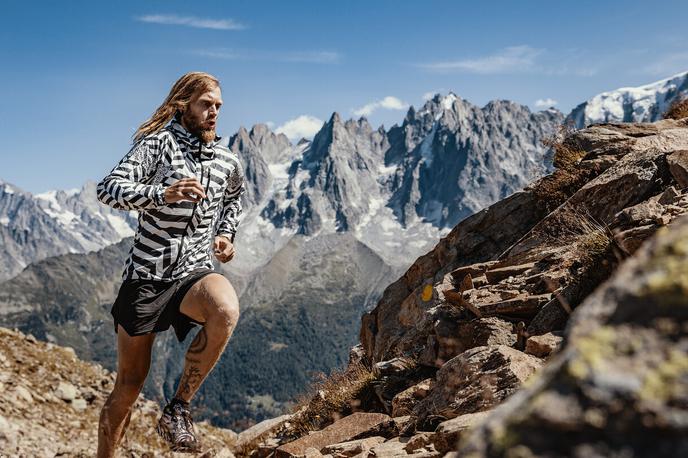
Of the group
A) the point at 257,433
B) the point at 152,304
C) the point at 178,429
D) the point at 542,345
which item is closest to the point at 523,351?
the point at 542,345

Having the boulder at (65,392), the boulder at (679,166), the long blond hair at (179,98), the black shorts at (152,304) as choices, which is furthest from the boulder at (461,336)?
the boulder at (65,392)

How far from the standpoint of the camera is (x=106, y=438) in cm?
629

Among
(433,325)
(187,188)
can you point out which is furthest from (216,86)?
(433,325)

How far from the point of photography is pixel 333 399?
32.4 ft

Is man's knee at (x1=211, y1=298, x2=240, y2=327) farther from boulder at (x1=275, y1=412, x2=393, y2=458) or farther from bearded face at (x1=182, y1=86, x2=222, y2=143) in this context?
boulder at (x1=275, y1=412, x2=393, y2=458)

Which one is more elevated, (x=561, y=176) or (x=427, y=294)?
(x=561, y=176)

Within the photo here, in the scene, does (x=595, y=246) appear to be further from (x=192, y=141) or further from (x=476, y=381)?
(x=192, y=141)

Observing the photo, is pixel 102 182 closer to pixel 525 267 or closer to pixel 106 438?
pixel 106 438

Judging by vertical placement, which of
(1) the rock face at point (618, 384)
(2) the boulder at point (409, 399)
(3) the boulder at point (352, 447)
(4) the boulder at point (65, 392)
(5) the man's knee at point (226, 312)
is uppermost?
(1) the rock face at point (618, 384)

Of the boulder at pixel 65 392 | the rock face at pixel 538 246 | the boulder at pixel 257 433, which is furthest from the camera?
the boulder at pixel 65 392

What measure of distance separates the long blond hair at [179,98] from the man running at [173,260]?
0.03ft

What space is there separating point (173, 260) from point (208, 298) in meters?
0.72

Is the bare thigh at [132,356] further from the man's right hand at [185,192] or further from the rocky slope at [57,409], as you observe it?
the rocky slope at [57,409]

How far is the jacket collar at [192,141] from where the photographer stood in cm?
648
